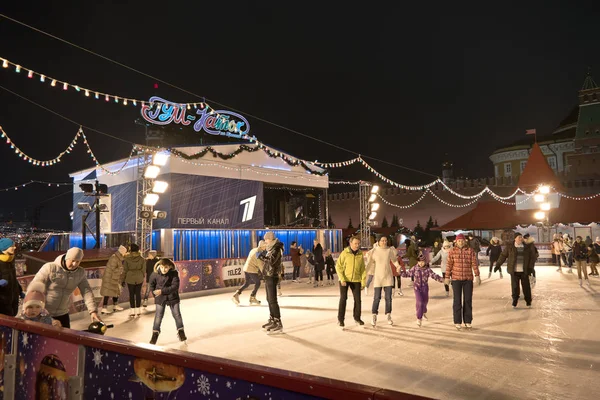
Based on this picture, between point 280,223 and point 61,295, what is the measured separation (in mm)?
21503

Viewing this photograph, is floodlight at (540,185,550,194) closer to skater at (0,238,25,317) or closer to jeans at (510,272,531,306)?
jeans at (510,272,531,306)


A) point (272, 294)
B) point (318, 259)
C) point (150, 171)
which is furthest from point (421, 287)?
point (150, 171)

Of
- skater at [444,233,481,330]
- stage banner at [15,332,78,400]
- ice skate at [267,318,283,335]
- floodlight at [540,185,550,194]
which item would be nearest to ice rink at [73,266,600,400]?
ice skate at [267,318,283,335]

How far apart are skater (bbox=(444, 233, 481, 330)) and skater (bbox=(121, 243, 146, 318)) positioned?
5995 millimetres

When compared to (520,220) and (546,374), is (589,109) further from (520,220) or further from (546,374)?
(546,374)

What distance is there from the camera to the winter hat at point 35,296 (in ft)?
12.6

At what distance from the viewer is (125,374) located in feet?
8.18

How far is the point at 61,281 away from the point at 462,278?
531 cm

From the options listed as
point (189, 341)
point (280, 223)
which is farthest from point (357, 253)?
point (280, 223)

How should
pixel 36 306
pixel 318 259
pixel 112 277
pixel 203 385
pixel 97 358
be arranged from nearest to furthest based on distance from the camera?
A: pixel 203 385, pixel 97 358, pixel 36 306, pixel 112 277, pixel 318 259

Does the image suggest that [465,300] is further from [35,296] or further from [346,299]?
[35,296]

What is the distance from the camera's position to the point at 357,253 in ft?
23.2

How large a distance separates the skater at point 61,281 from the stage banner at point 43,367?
0.85 metres

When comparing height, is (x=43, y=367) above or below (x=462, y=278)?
below
